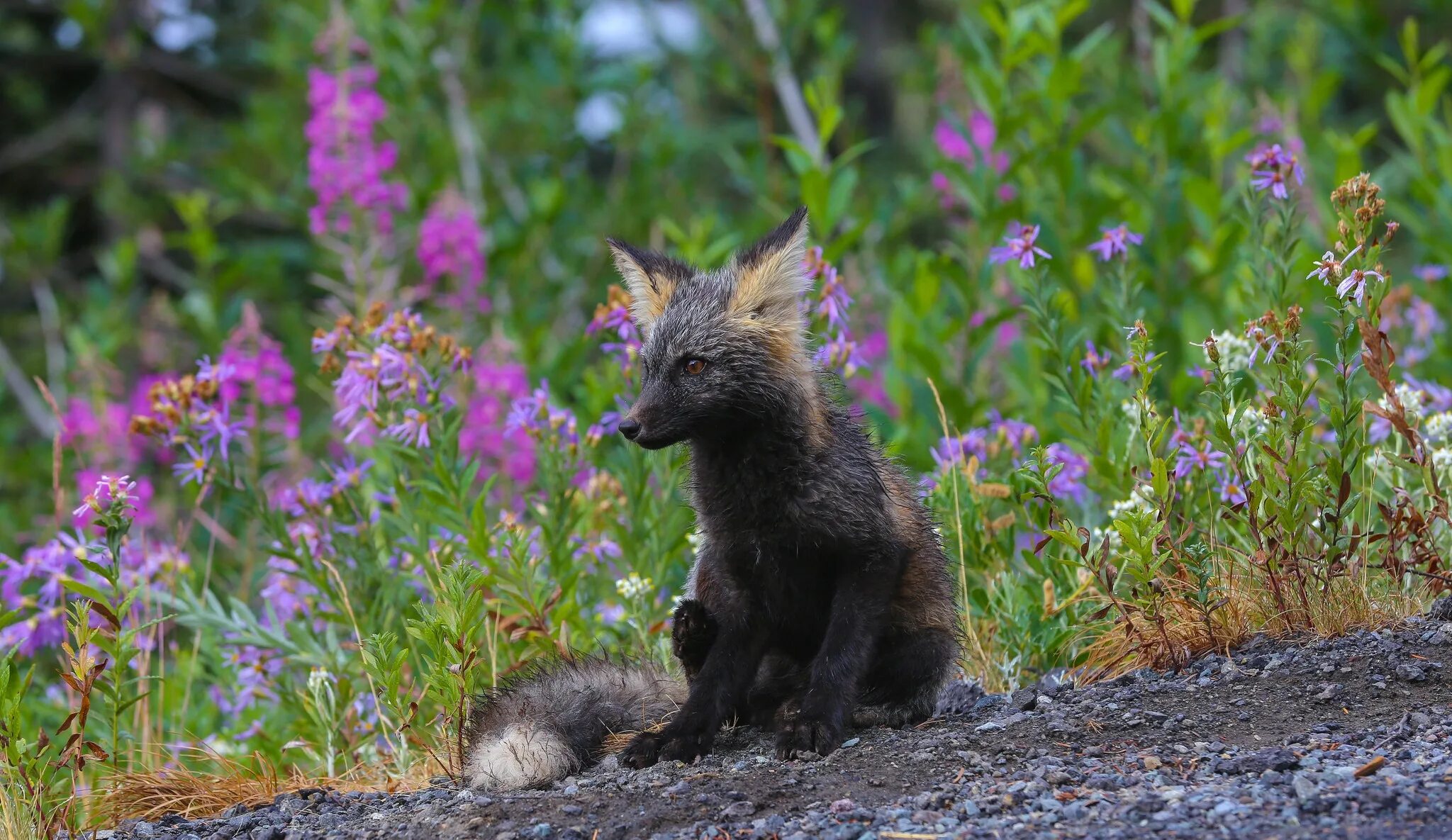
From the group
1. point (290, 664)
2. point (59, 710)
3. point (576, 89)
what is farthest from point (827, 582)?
point (576, 89)

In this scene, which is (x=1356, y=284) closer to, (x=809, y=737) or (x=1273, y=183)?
(x=1273, y=183)

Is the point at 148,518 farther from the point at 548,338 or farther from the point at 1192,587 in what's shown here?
the point at 1192,587

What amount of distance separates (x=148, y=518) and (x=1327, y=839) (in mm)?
6455

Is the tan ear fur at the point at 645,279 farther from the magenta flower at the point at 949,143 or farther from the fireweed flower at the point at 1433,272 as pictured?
the fireweed flower at the point at 1433,272

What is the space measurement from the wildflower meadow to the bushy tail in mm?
124

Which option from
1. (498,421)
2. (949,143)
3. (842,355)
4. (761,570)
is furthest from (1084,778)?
(949,143)

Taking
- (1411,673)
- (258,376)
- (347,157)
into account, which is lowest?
(1411,673)

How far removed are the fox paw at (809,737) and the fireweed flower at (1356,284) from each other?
6.30 feet

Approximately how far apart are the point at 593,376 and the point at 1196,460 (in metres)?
2.60

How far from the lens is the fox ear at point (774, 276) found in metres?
4.12

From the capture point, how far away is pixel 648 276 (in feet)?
14.6

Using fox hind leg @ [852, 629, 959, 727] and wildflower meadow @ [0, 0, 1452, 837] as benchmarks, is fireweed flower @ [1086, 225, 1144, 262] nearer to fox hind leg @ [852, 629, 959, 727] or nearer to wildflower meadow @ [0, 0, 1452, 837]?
wildflower meadow @ [0, 0, 1452, 837]

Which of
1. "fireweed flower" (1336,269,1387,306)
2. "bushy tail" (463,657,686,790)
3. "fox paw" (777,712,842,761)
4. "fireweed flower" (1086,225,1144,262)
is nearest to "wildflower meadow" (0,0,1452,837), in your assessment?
"fireweed flower" (1336,269,1387,306)

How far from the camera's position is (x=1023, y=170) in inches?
279
